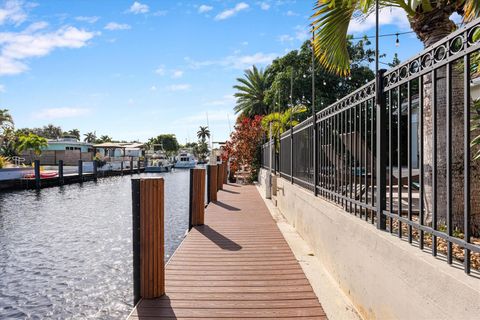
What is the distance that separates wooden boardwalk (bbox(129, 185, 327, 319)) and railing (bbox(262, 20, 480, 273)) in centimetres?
113

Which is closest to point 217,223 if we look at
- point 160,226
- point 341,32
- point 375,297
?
point 160,226

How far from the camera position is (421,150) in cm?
263

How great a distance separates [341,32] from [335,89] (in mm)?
24513

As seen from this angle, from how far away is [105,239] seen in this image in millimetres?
10984

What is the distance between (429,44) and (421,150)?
2322 millimetres

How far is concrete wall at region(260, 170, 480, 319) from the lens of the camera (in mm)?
2018

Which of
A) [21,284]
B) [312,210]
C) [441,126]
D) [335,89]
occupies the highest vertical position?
[335,89]

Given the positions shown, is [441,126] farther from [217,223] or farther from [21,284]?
[21,284]

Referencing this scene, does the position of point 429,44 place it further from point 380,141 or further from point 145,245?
point 145,245

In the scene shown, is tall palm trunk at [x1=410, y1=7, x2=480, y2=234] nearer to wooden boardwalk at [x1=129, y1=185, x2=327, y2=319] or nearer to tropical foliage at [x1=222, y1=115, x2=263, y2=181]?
wooden boardwalk at [x1=129, y1=185, x2=327, y2=319]

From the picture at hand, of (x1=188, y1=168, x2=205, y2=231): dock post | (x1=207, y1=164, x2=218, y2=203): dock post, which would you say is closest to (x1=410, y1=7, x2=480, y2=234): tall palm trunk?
(x1=188, y1=168, x2=205, y2=231): dock post

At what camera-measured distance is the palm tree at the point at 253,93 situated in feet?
129

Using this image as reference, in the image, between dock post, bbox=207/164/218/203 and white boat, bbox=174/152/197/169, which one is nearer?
dock post, bbox=207/164/218/203

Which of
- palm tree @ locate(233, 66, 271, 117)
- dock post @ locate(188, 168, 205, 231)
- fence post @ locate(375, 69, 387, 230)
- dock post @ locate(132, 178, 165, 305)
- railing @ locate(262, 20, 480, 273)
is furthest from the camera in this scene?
palm tree @ locate(233, 66, 271, 117)
